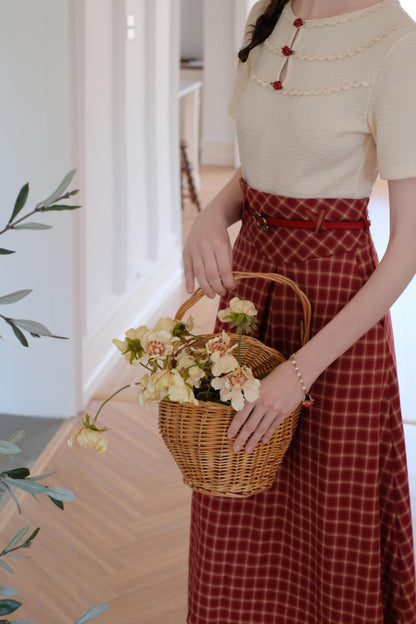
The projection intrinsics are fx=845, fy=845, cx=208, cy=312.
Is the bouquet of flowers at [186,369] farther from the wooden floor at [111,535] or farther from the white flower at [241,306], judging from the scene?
the wooden floor at [111,535]

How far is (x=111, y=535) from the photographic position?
2746 millimetres

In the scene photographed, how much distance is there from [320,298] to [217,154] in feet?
26.1

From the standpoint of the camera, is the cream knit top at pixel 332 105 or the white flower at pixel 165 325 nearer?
the cream knit top at pixel 332 105

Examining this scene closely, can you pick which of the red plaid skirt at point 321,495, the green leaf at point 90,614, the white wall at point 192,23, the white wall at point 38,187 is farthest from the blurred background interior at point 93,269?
the white wall at point 192,23

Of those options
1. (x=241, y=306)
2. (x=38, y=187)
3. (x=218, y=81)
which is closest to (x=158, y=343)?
(x=241, y=306)

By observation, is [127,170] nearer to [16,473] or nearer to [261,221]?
[261,221]

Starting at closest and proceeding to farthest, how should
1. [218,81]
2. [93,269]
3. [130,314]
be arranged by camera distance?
[93,269] → [130,314] → [218,81]

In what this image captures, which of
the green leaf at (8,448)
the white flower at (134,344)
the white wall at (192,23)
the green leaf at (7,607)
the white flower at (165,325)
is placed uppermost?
the green leaf at (8,448)

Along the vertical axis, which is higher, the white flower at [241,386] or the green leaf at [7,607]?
the green leaf at [7,607]

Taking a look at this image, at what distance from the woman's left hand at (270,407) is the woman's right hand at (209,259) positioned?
7.9 inches

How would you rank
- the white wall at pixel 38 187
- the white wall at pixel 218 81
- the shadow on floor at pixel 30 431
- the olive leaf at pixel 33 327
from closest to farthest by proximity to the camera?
the olive leaf at pixel 33 327 < the white wall at pixel 38 187 < the shadow on floor at pixel 30 431 < the white wall at pixel 218 81

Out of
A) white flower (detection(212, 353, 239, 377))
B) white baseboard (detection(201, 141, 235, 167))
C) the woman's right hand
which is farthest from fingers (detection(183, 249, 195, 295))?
white baseboard (detection(201, 141, 235, 167))

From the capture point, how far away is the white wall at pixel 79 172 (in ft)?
10.3

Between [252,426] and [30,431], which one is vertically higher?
[252,426]
